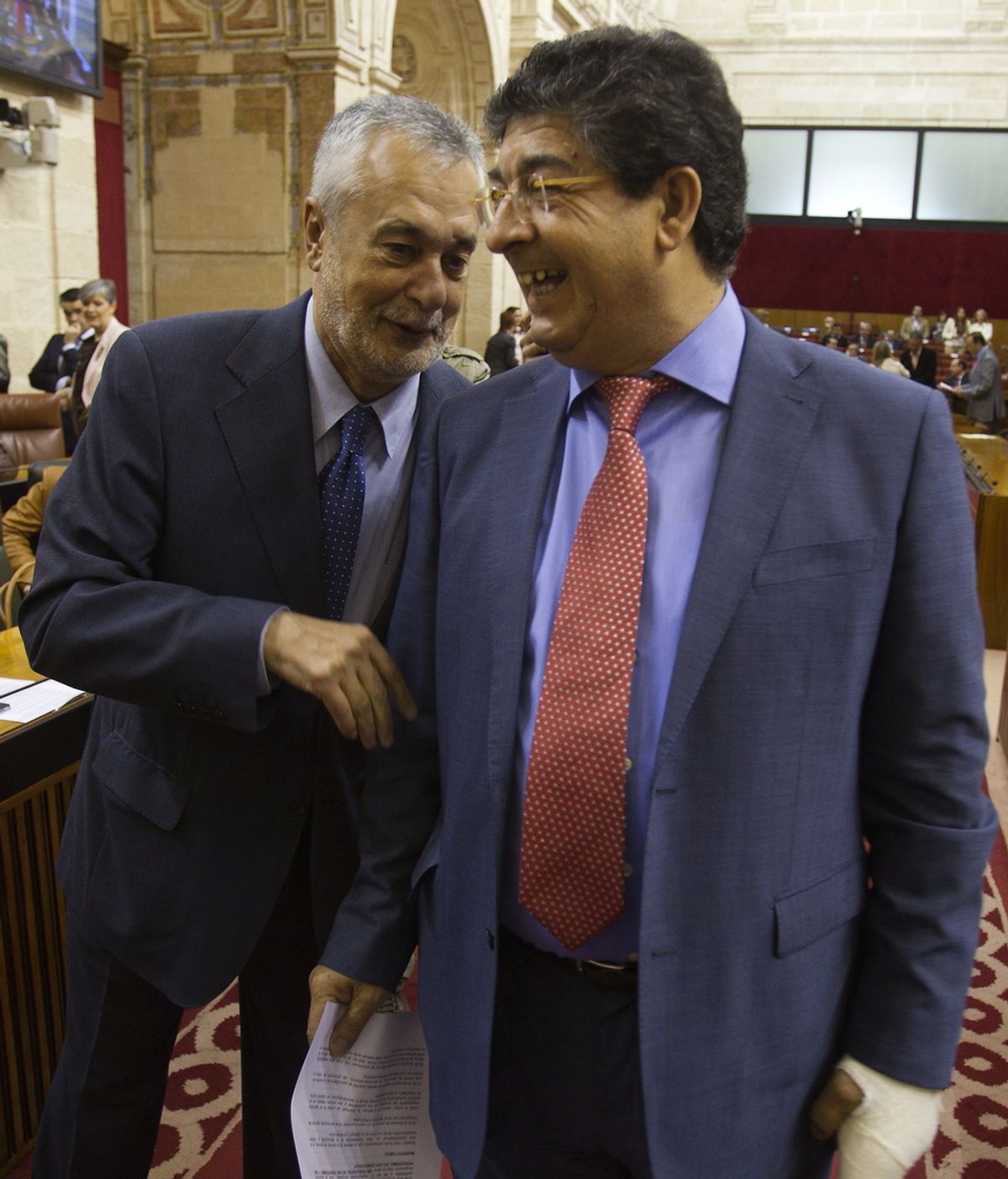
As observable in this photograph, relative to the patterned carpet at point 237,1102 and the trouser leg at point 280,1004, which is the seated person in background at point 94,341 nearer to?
the patterned carpet at point 237,1102

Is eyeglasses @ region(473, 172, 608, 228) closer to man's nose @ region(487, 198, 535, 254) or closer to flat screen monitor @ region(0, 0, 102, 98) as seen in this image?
man's nose @ region(487, 198, 535, 254)

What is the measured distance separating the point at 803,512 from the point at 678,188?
401 mm

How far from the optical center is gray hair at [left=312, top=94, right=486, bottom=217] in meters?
1.56

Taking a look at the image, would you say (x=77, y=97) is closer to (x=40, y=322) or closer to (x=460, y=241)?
(x=40, y=322)

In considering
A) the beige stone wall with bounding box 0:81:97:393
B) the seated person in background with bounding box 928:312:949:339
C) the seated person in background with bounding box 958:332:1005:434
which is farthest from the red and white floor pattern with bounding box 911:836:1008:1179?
the seated person in background with bounding box 928:312:949:339

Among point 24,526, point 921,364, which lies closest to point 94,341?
point 24,526

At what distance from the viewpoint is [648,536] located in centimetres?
126

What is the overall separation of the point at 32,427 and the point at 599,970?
6.33m

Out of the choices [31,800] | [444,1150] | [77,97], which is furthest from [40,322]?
[444,1150]

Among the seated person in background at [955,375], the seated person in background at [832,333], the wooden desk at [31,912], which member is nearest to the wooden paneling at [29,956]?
the wooden desk at [31,912]

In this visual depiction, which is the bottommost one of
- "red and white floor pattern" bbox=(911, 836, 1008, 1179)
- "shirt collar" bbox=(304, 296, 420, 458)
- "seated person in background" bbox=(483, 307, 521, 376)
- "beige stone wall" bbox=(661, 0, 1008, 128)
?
"red and white floor pattern" bbox=(911, 836, 1008, 1179)

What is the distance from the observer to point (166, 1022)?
70.7 inches

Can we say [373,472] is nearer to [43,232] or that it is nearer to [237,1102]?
[237,1102]

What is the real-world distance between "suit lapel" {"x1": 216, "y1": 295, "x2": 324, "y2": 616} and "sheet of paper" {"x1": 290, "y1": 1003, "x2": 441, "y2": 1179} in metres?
0.58
